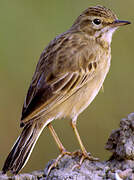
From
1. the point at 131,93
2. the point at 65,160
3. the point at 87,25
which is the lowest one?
the point at 131,93

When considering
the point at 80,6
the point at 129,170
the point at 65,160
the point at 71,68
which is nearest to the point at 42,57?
the point at 71,68

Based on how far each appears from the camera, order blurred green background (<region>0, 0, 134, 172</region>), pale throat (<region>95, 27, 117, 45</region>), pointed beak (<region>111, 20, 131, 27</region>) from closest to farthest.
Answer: pointed beak (<region>111, 20, 131, 27</region>) < pale throat (<region>95, 27, 117, 45</region>) < blurred green background (<region>0, 0, 134, 172</region>)

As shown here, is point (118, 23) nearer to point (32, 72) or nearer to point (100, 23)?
point (100, 23)

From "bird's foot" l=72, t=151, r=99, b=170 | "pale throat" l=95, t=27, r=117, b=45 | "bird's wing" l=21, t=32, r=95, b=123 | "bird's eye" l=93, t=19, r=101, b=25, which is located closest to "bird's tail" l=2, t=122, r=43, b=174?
"bird's wing" l=21, t=32, r=95, b=123

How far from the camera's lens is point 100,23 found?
8039 millimetres

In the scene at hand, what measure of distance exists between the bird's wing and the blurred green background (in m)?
2.63

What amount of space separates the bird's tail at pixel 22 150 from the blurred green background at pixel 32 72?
9.12 ft

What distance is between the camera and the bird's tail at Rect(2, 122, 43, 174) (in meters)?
6.85

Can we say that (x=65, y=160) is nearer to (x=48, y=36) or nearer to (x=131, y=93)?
(x=131, y=93)

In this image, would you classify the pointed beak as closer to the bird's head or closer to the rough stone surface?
the bird's head

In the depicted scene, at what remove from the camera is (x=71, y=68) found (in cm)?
755

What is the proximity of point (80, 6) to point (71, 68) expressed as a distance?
4.35m

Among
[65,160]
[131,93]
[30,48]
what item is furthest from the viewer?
[30,48]

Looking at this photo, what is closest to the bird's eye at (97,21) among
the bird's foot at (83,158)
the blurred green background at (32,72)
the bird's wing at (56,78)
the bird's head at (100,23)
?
the bird's head at (100,23)
